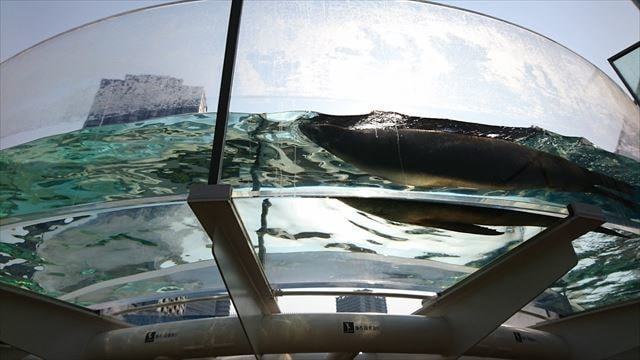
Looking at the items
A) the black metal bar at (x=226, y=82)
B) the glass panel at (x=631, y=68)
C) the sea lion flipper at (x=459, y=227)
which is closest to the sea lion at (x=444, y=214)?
the sea lion flipper at (x=459, y=227)

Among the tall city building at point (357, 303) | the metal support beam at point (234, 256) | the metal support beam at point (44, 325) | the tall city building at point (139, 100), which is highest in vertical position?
the tall city building at point (139, 100)

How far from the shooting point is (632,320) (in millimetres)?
12797

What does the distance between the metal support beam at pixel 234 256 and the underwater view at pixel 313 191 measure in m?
1.04

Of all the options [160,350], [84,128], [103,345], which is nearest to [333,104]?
[84,128]

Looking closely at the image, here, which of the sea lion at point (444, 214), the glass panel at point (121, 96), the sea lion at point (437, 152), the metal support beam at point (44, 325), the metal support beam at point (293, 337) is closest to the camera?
the glass panel at point (121, 96)

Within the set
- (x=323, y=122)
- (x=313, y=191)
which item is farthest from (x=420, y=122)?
(x=313, y=191)

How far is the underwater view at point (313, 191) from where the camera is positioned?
22.7 ft

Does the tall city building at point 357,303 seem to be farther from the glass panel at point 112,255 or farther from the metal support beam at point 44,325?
the metal support beam at point 44,325

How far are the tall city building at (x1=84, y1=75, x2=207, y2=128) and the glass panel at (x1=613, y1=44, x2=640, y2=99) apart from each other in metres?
7.64

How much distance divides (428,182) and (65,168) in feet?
22.2

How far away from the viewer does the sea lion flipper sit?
921cm

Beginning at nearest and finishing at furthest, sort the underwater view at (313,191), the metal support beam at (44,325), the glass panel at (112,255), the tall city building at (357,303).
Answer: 1. the underwater view at (313,191)
2. the glass panel at (112,255)
3. the metal support beam at (44,325)
4. the tall city building at (357,303)

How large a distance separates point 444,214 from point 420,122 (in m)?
2.73

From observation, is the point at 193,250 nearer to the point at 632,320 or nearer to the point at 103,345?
the point at 103,345
